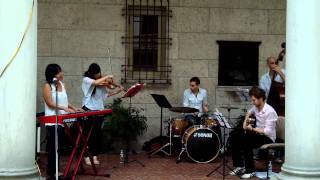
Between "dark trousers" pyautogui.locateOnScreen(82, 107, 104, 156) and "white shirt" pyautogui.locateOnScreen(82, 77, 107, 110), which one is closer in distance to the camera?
"dark trousers" pyautogui.locateOnScreen(82, 107, 104, 156)

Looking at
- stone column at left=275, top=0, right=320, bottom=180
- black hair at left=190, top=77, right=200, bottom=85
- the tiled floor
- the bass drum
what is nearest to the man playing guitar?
the tiled floor

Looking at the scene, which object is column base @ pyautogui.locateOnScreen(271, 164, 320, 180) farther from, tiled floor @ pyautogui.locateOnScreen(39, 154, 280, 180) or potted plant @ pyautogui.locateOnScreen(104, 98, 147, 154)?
potted plant @ pyautogui.locateOnScreen(104, 98, 147, 154)

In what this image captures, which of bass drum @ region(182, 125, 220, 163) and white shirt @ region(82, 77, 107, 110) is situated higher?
white shirt @ region(82, 77, 107, 110)

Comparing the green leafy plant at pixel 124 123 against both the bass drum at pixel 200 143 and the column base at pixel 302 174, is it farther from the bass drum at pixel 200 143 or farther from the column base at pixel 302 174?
the column base at pixel 302 174

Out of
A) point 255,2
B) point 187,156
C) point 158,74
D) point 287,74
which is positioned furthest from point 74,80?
point 287,74

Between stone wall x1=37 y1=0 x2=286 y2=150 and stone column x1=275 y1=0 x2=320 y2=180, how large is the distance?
449 centimetres

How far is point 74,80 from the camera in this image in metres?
11.2

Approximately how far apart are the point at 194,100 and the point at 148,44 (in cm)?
152

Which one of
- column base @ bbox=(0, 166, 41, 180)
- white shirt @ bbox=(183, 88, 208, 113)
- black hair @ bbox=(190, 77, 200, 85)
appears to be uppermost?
black hair @ bbox=(190, 77, 200, 85)

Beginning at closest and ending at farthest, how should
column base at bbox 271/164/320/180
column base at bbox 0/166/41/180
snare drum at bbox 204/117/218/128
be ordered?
1. column base at bbox 0/166/41/180
2. column base at bbox 271/164/320/180
3. snare drum at bbox 204/117/218/128

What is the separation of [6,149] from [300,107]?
3.67 metres

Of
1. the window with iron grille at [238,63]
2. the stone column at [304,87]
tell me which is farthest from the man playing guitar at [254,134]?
the window with iron grille at [238,63]

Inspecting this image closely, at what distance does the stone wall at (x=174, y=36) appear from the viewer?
36.3ft

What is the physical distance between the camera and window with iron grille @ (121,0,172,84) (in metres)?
11.3
